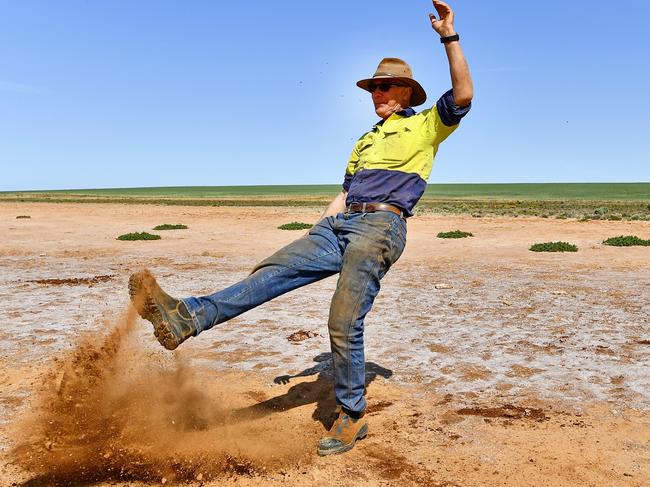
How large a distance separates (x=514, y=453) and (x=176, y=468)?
2.32 metres

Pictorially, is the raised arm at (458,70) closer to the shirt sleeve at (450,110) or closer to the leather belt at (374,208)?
the shirt sleeve at (450,110)

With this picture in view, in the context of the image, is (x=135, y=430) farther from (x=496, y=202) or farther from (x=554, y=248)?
(x=496, y=202)

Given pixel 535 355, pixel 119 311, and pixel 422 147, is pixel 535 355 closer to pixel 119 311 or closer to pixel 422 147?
pixel 422 147

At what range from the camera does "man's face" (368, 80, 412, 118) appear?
4465 mm

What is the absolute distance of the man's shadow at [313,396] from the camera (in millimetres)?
4914

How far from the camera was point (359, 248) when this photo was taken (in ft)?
13.2

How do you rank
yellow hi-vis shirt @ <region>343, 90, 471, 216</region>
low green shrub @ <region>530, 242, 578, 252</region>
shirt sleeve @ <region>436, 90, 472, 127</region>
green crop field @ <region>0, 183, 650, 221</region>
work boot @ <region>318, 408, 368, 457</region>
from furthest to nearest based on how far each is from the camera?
1. green crop field @ <region>0, 183, 650, 221</region>
2. low green shrub @ <region>530, 242, 578, 252</region>
3. yellow hi-vis shirt @ <region>343, 90, 471, 216</region>
4. work boot @ <region>318, 408, 368, 457</region>
5. shirt sleeve @ <region>436, 90, 472, 127</region>

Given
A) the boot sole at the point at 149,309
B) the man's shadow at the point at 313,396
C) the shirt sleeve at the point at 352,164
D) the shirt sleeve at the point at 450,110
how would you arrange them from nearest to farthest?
the boot sole at the point at 149,309, the shirt sleeve at the point at 450,110, the shirt sleeve at the point at 352,164, the man's shadow at the point at 313,396

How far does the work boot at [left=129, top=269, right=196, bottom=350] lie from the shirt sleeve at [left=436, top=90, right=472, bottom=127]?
222 centimetres

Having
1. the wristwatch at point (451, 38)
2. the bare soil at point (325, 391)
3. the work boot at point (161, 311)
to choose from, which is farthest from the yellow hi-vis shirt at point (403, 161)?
the bare soil at point (325, 391)

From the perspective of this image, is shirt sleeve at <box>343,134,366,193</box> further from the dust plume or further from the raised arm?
the dust plume

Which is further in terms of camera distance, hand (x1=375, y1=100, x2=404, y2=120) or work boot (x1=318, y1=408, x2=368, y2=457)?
hand (x1=375, y1=100, x2=404, y2=120)

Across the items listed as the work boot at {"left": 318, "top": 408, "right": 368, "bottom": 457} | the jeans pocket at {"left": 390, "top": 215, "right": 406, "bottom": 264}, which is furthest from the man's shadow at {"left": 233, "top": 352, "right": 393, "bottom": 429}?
the jeans pocket at {"left": 390, "top": 215, "right": 406, "bottom": 264}

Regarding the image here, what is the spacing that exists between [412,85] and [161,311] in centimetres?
251
